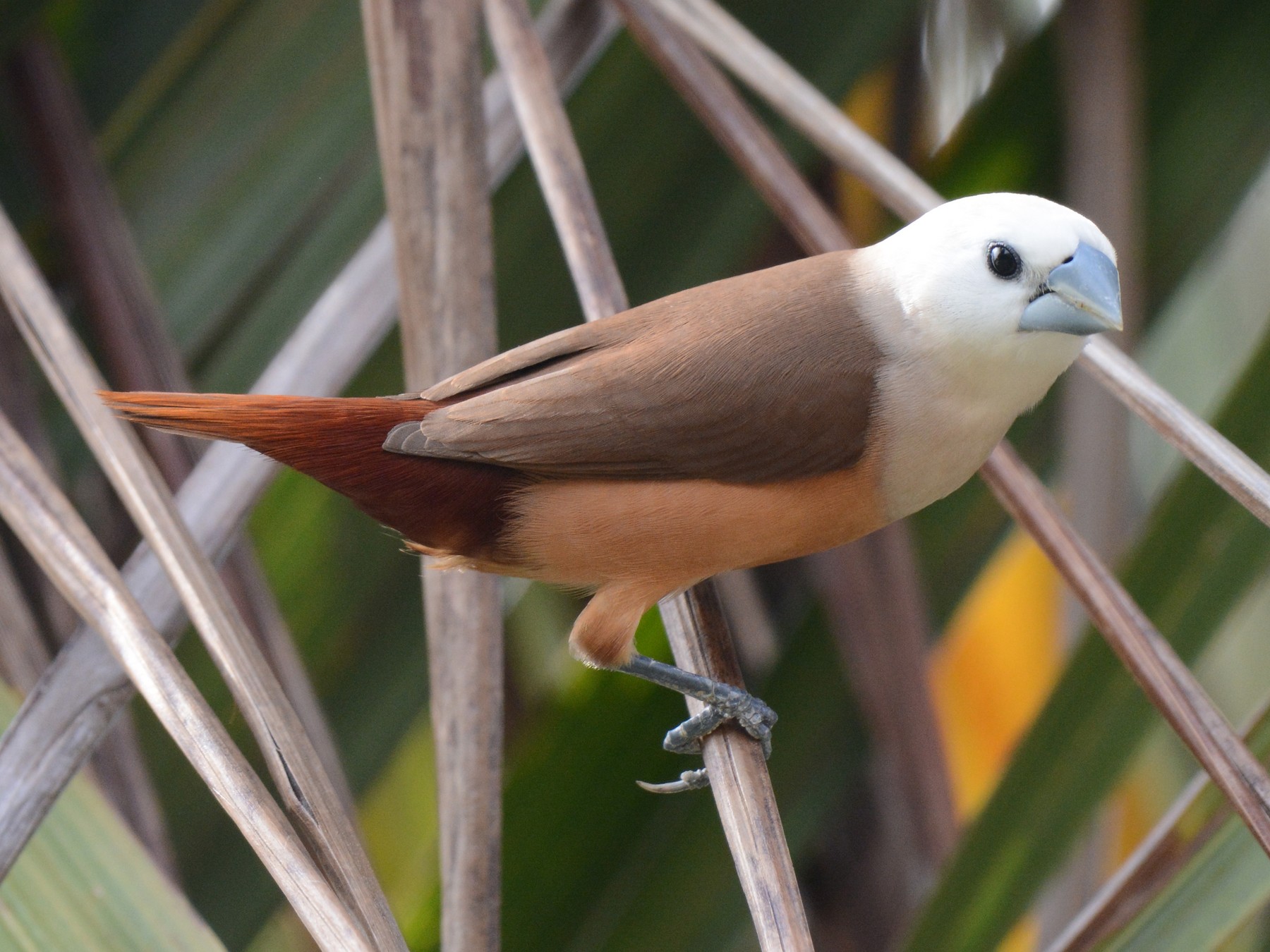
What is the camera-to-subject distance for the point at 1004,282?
3.18 ft

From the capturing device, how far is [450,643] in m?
1.11

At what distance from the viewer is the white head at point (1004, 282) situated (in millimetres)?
934

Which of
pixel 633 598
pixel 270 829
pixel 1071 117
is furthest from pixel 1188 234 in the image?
pixel 270 829

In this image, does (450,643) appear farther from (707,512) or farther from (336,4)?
(336,4)

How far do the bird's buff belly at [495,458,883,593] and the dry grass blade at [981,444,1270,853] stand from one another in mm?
126

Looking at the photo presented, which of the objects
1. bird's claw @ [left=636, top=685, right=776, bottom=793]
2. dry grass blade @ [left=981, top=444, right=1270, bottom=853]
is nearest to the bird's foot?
bird's claw @ [left=636, top=685, right=776, bottom=793]

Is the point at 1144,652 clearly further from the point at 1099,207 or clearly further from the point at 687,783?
the point at 1099,207

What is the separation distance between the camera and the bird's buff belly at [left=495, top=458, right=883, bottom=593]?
1026 millimetres

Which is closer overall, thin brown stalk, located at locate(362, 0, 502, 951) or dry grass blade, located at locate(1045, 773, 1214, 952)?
dry grass blade, located at locate(1045, 773, 1214, 952)

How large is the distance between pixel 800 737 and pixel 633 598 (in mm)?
A: 440

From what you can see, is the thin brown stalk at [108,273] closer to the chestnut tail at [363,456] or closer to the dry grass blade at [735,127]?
the chestnut tail at [363,456]

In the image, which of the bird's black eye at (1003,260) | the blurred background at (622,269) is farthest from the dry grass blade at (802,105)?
the blurred background at (622,269)

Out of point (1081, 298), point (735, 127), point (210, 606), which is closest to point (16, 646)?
point (210, 606)

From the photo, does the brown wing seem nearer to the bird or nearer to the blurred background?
the bird
